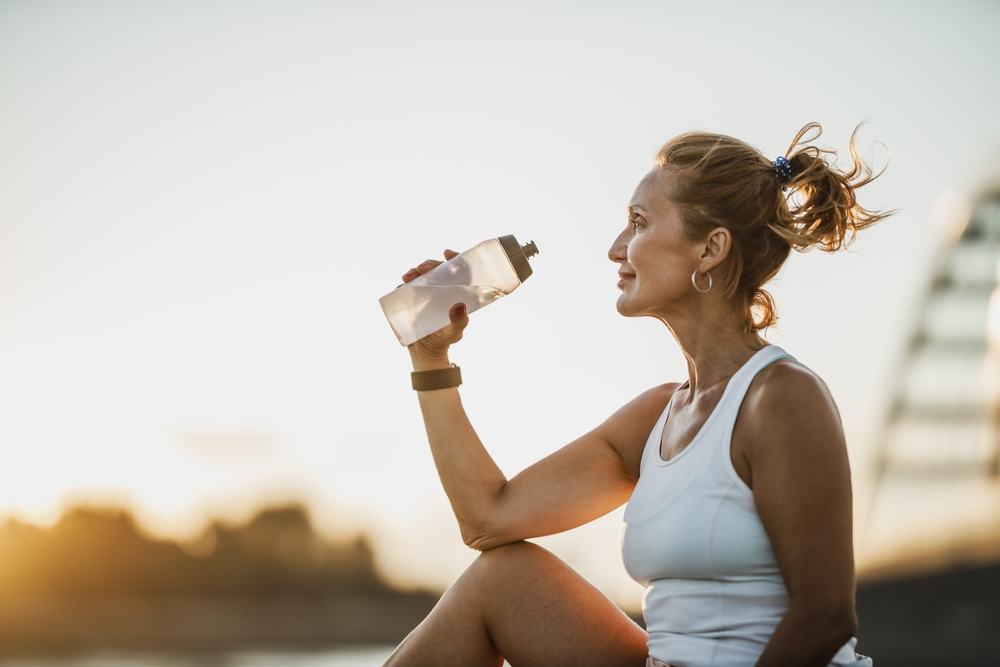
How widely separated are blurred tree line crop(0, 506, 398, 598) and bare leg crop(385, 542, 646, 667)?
24374 millimetres

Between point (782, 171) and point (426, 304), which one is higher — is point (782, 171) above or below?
above

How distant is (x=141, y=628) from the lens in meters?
30.2

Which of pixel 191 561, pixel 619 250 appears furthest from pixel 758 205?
pixel 191 561

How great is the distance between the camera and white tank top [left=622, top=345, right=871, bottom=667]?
1.21 meters

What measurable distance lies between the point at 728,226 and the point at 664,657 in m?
0.80

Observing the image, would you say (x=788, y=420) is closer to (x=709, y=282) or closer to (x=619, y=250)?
(x=709, y=282)

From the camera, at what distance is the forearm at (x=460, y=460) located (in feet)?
5.42

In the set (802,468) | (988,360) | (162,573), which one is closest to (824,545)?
(802,468)

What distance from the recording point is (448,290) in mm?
1844

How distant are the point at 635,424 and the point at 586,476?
0.51ft

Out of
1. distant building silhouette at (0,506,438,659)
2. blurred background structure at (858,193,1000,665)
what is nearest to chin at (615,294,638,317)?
blurred background structure at (858,193,1000,665)

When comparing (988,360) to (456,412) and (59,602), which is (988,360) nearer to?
(456,412)

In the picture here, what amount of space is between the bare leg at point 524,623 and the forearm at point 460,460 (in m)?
0.12

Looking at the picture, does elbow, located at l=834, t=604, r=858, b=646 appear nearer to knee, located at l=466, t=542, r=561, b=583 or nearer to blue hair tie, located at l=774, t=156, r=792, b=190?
knee, located at l=466, t=542, r=561, b=583
